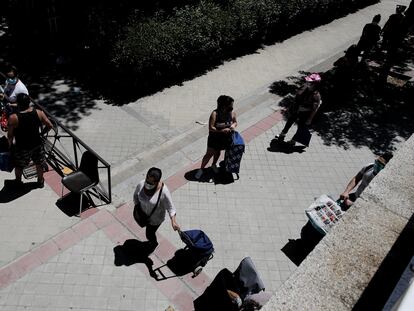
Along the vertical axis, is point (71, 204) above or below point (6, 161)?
below

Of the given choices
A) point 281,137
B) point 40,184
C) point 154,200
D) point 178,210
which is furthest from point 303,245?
point 40,184

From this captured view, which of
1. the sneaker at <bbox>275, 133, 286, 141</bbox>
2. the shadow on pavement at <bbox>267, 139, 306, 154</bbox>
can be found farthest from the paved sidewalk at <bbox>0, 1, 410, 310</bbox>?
the sneaker at <bbox>275, 133, 286, 141</bbox>

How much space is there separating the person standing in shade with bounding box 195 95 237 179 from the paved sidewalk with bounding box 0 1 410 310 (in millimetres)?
858

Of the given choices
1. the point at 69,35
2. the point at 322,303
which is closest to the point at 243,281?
the point at 322,303

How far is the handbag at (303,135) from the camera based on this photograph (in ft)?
29.7

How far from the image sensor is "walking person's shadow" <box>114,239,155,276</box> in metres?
6.37

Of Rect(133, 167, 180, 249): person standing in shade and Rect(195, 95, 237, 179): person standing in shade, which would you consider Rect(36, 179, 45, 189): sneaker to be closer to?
Rect(133, 167, 180, 249): person standing in shade

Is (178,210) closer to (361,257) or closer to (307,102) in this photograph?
(307,102)

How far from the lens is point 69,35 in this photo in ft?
40.0

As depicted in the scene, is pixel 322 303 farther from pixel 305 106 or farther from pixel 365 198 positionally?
pixel 305 106

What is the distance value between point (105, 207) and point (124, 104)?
12.5ft

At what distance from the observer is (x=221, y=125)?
757 cm

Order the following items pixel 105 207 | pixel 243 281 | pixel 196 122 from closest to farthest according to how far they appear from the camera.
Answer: pixel 243 281, pixel 105 207, pixel 196 122

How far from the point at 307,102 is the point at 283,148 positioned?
127 centimetres
